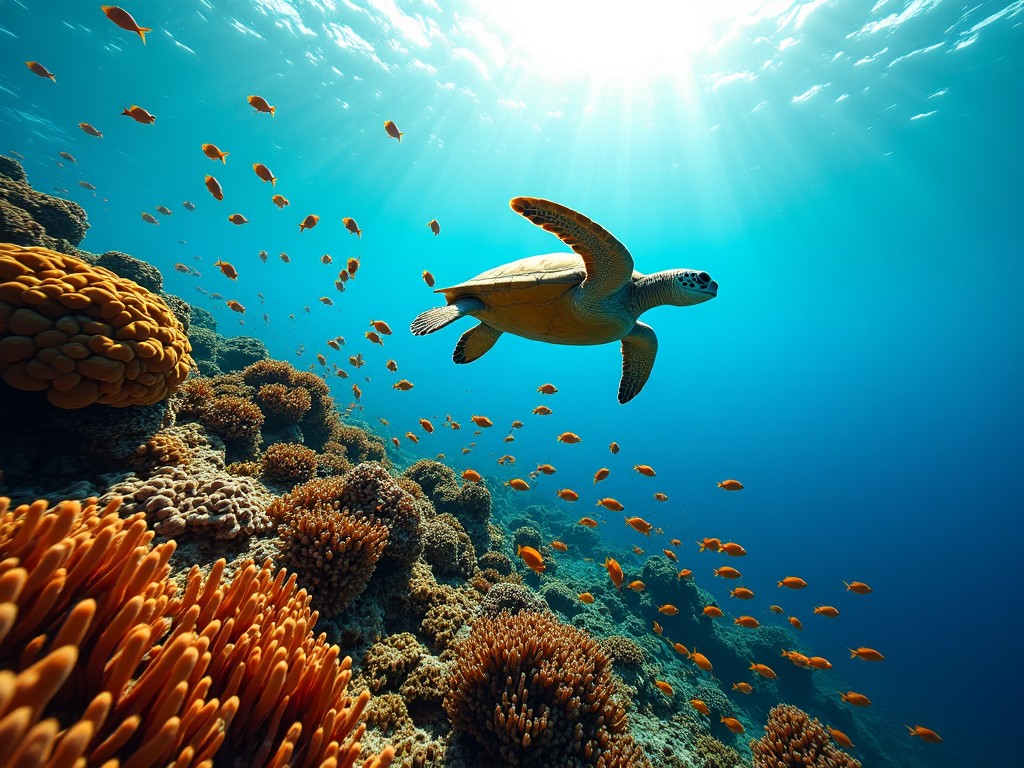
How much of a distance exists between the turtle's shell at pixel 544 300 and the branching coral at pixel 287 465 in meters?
3.48

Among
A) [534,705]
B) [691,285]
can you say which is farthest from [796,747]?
[691,285]

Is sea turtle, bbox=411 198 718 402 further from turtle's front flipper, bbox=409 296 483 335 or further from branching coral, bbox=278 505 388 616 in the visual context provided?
branching coral, bbox=278 505 388 616

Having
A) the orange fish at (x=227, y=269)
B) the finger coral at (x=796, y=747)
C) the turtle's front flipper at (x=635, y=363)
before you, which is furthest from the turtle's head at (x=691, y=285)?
the orange fish at (x=227, y=269)

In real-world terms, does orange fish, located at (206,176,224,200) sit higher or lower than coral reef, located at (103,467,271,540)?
higher

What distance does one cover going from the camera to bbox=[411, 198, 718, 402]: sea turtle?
363cm

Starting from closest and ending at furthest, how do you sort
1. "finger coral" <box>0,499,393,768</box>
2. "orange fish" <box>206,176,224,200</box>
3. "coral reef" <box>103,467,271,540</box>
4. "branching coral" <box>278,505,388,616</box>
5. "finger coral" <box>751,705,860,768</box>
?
"finger coral" <box>0,499,393,768</box> → "coral reef" <box>103,467,271,540</box> → "branching coral" <box>278,505,388,616</box> → "finger coral" <box>751,705,860,768</box> → "orange fish" <box>206,176,224,200</box>

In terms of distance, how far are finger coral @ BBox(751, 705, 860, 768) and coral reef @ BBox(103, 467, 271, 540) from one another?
7.82 meters

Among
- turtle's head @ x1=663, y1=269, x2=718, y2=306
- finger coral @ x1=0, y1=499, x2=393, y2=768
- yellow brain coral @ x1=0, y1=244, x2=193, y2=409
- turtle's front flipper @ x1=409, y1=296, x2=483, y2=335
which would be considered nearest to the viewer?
finger coral @ x1=0, y1=499, x2=393, y2=768

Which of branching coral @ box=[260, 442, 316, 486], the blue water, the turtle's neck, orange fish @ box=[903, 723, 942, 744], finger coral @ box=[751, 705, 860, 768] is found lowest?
branching coral @ box=[260, 442, 316, 486]

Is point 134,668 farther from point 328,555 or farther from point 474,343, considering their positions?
point 474,343

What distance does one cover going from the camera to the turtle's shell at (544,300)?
4406 mm

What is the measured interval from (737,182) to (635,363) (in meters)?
40.6

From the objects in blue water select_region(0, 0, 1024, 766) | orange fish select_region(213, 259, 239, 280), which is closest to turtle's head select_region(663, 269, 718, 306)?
orange fish select_region(213, 259, 239, 280)

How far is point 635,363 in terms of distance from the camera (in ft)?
19.9
